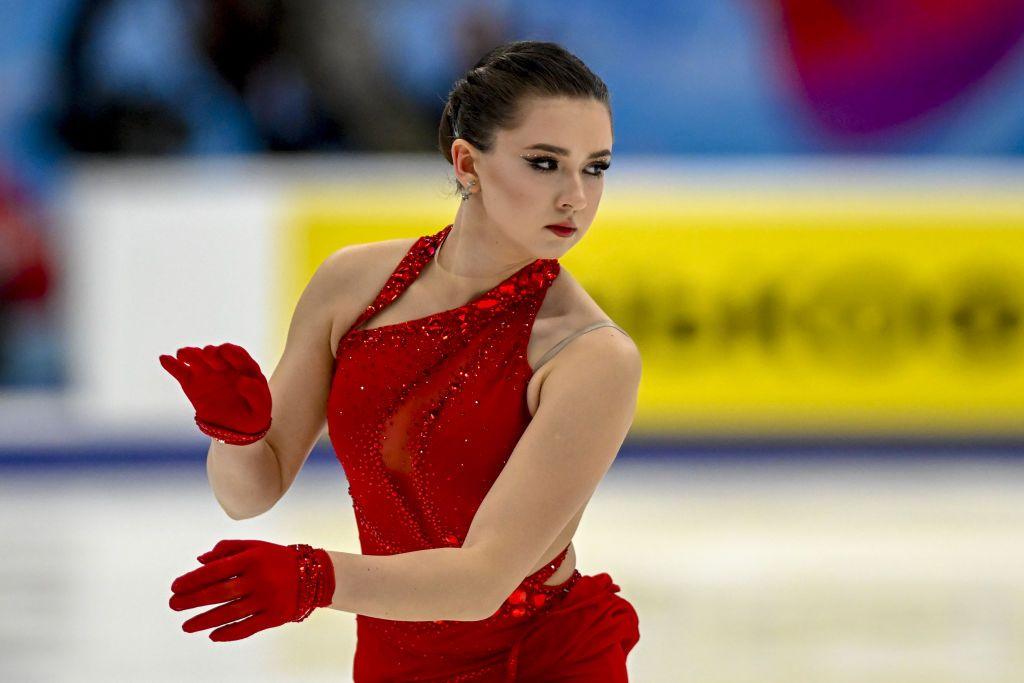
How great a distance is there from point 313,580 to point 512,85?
649 millimetres

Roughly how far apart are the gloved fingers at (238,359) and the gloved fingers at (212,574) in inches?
12.7

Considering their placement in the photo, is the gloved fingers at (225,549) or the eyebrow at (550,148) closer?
the gloved fingers at (225,549)

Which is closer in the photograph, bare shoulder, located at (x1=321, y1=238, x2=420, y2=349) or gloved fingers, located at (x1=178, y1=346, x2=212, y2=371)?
gloved fingers, located at (x1=178, y1=346, x2=212, y2=371)

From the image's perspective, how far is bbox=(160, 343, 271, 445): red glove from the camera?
179 centimetres

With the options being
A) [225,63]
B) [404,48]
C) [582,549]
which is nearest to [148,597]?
[582,549]

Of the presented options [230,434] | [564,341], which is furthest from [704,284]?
[230,434]

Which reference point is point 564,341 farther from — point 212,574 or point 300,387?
point 212,574

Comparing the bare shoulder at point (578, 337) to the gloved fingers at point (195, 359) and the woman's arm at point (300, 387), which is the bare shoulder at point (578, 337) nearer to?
the woman's arm at point (300, 387)

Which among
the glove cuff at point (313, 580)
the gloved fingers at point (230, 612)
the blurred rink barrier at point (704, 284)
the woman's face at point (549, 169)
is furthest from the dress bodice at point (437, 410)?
the blurred rink barrier at point (704, 284)

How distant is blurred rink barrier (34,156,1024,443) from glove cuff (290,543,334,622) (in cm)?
504

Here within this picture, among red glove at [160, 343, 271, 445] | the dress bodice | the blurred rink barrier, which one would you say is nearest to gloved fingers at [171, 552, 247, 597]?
red glove at [160, 343, 271, 445]

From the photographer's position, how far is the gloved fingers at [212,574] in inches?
59.7

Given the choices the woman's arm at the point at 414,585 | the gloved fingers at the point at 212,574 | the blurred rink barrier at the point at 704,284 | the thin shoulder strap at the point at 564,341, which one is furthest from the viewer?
the blurred rink barrier at the point at 704,284

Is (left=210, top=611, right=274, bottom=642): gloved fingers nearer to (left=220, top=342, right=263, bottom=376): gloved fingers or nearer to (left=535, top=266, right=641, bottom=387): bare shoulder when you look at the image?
(left=220, top=342, right=263, bottom=376): gloved fingers
